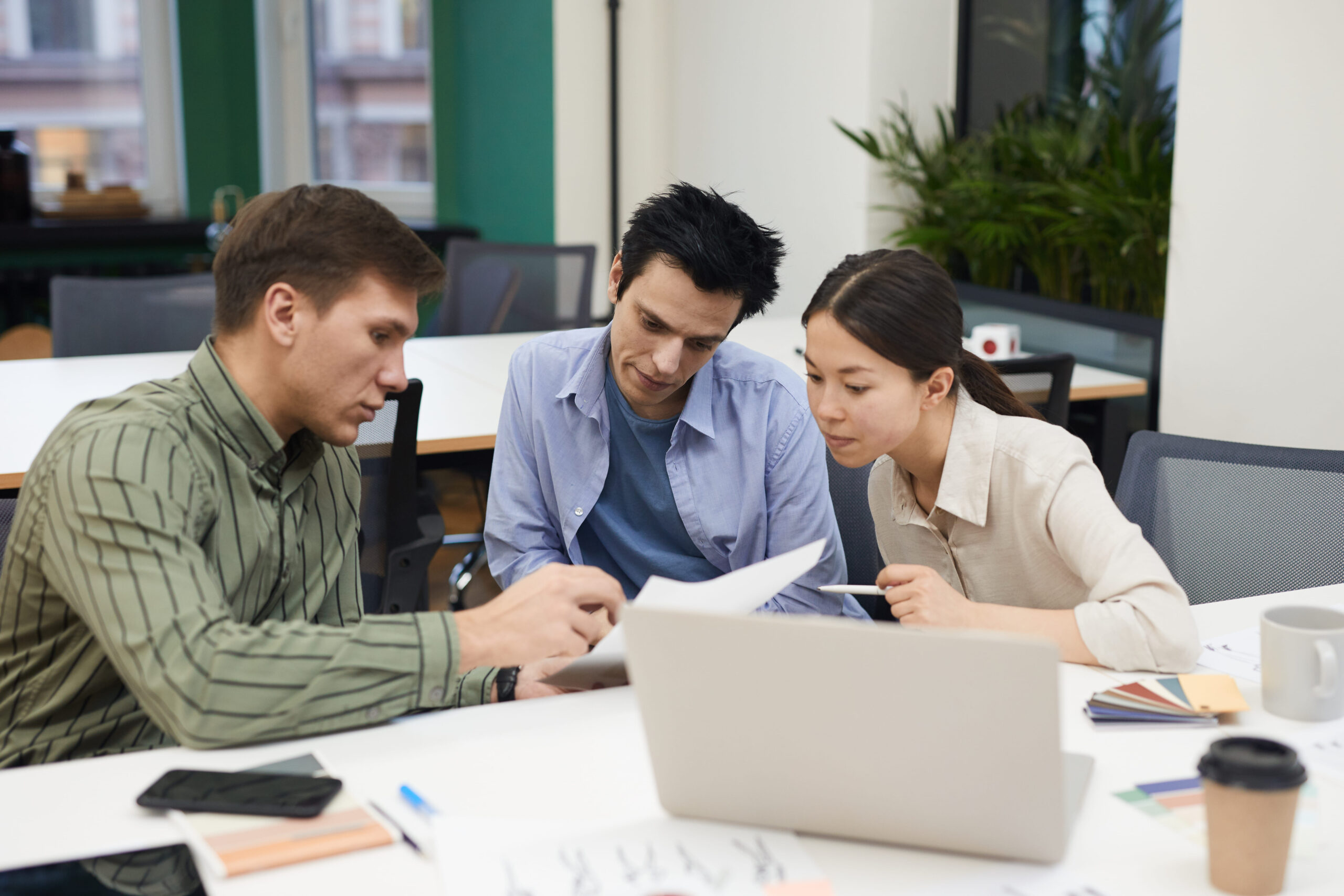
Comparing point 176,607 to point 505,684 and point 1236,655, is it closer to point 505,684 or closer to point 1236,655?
point 505,684

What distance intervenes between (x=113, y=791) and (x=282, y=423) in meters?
0.41

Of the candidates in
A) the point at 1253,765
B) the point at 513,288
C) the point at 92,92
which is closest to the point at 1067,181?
the point at 513,288

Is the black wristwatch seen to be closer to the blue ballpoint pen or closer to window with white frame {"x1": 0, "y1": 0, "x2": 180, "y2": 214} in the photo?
the blue ballpoint pen

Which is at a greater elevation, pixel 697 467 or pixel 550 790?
pixel 697 467

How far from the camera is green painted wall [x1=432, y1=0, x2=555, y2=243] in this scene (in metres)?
5.52

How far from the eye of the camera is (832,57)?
438 centimetres

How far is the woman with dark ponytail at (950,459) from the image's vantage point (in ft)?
4.47

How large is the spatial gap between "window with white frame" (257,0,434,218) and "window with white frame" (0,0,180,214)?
1.62 ft

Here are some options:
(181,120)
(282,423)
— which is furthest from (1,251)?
(282,423)

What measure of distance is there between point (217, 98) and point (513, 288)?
2843 millimetres

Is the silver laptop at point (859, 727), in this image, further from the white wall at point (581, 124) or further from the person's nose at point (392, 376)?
the white wall at point (581, 124)

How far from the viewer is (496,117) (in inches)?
230

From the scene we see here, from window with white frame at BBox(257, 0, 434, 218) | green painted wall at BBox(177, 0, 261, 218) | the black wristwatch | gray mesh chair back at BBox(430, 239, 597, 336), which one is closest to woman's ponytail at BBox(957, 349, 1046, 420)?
the black wristwatch

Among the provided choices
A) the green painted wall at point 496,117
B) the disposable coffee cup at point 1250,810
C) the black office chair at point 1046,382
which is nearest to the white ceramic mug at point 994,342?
the black office chair at point 1046,382
